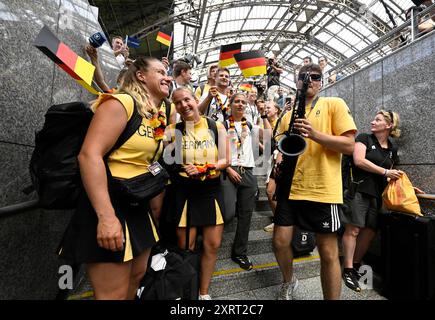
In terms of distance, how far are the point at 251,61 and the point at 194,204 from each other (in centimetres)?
223

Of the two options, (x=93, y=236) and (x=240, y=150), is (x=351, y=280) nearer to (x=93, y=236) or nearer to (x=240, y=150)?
(x=240, y=150)

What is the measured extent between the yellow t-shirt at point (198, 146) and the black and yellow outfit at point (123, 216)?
0.64 m

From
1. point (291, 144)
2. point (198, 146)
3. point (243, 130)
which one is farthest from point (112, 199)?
point (243, 130)

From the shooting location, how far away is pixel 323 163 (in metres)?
1.97

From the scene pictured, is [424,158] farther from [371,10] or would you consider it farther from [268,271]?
[371,10]

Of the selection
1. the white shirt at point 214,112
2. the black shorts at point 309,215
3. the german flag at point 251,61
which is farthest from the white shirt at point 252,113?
the black shorts at point 309,215

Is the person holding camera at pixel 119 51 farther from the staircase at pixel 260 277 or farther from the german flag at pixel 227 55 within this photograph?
the staircase at pixel 260 277

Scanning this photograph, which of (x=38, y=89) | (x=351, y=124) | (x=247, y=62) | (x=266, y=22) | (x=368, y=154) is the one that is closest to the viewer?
(x=38, y=89)

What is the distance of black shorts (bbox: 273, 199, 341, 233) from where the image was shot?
1.88m

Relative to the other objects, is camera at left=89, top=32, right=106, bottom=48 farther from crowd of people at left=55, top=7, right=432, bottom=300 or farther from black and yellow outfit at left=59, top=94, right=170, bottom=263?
black and yellow outfit at left=59, top=94, right=170, bottom=263

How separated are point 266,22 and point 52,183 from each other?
19.8 m

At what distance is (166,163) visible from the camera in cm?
201
